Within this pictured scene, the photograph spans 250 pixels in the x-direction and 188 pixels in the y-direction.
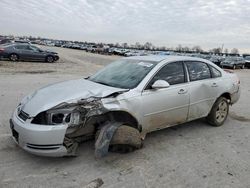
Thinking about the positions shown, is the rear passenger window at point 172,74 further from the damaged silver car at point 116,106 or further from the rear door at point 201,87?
the rear door at point 201,87

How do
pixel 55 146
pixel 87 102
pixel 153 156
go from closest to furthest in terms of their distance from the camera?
pixel 55 146, pixel 87 102, pixel 153 156

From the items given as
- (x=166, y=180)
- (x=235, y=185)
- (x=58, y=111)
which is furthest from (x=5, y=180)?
(x=235, y=185)

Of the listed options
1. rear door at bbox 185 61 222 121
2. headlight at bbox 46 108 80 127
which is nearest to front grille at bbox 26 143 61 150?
headlight at bbox 46 108 80 127

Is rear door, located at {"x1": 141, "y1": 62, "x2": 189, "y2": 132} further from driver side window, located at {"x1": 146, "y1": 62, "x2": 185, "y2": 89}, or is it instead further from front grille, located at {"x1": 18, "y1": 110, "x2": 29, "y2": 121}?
front grille, located at {"x1": 18, "y1": 110, "x2": 29, "y2": 121}

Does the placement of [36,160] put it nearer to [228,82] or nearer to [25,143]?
[25,143]

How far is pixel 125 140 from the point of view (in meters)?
3.72

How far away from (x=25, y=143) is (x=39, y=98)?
71cm

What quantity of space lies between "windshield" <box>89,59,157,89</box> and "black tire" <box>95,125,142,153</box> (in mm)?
722

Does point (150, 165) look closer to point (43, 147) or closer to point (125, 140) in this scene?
point (125, 140)

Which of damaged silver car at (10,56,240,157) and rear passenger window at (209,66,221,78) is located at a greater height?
rear passenger window at (209,66,221,78)

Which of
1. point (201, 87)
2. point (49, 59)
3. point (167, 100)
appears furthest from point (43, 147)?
point (49, 59)

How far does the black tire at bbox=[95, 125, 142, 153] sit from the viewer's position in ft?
12.1

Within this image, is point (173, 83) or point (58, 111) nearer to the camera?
point (58, 111)

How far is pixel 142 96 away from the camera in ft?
13.1
